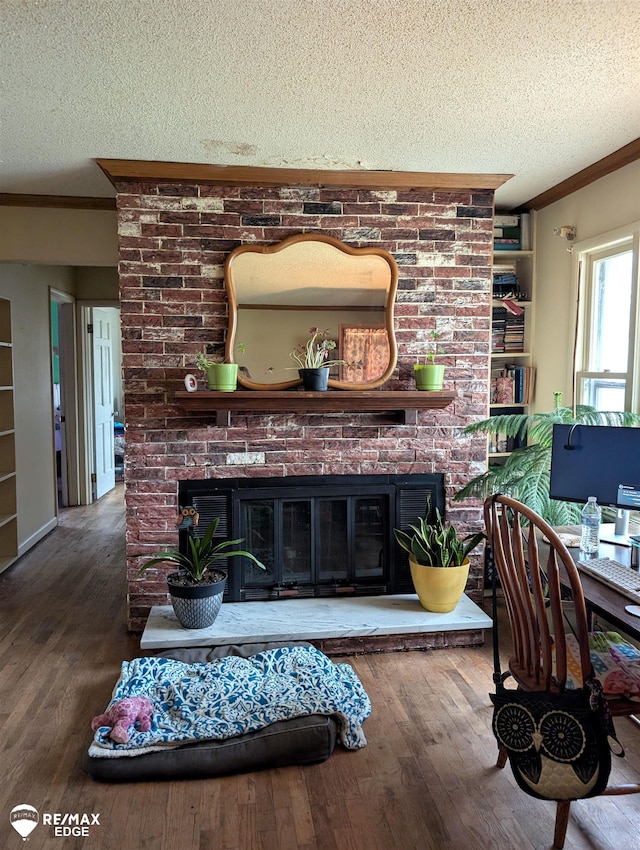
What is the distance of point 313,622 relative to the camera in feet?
10.0

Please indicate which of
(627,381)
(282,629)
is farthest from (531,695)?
(627,381)

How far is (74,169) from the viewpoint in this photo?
3.18m

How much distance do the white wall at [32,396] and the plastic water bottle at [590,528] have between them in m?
3.86

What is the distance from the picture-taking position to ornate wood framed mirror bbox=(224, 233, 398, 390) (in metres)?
3.25

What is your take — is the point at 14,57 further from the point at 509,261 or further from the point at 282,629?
the point at 509,261

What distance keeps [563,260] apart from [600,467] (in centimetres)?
170

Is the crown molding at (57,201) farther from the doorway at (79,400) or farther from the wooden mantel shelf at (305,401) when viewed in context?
the doorway at (79,400)

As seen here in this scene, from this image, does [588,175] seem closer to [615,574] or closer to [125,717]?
[615,574]

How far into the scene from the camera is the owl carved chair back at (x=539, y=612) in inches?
64.4

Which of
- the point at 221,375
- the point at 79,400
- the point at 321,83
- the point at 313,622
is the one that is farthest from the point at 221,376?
the point at 79,400

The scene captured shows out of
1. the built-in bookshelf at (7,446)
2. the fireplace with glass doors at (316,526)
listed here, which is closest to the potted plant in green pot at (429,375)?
the fireplace with glass doors at (316,526)

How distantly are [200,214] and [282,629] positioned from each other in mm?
2093

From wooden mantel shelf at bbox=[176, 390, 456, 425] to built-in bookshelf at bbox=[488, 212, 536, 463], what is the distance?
91 cm

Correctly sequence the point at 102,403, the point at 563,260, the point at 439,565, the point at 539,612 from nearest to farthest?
1. the point at 539,612
2. the point at 439,565
3. the point at 563,260
4. the point at 102,403
